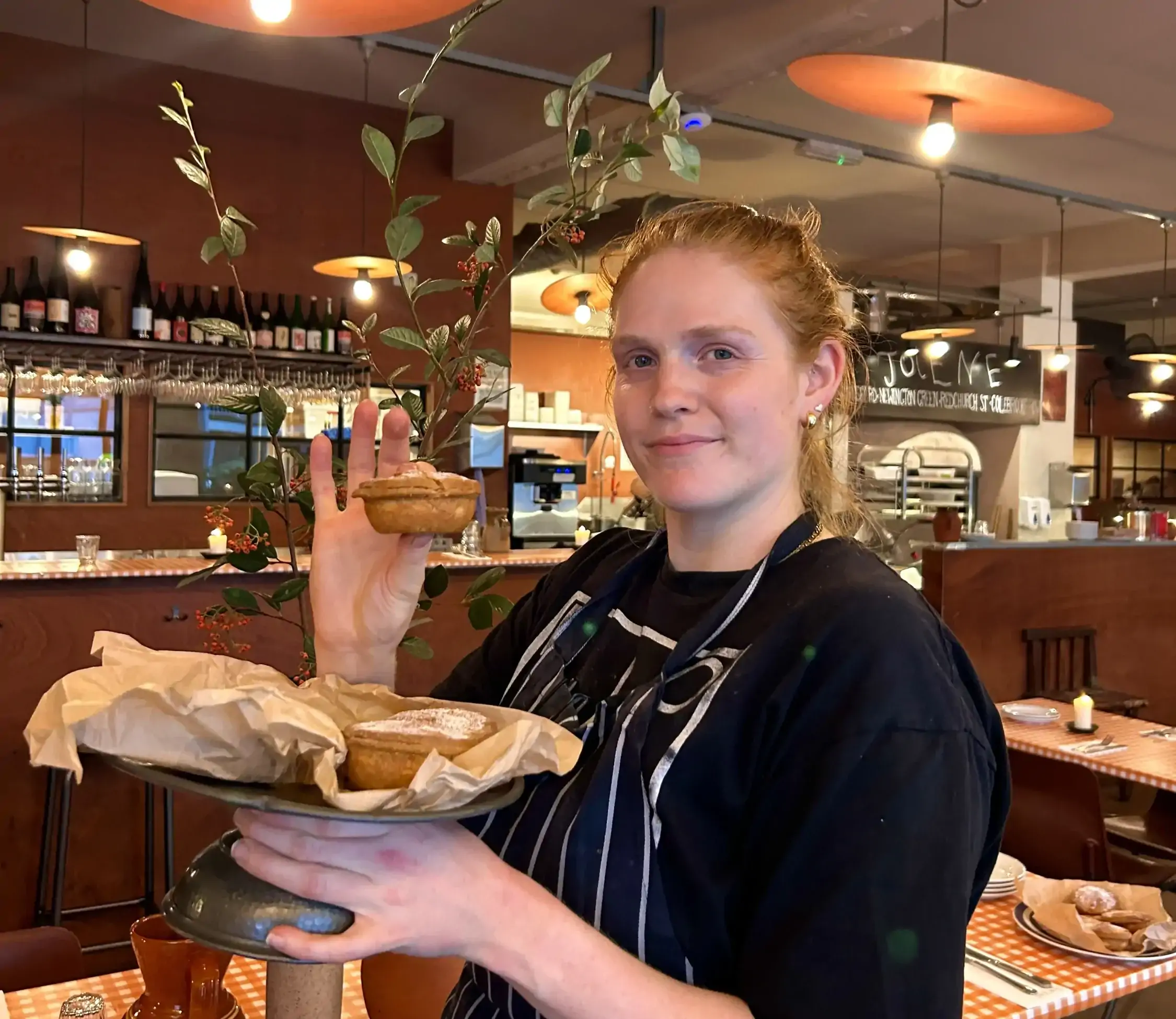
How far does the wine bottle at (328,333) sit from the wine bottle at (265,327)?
31 cm

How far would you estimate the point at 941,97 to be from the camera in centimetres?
377

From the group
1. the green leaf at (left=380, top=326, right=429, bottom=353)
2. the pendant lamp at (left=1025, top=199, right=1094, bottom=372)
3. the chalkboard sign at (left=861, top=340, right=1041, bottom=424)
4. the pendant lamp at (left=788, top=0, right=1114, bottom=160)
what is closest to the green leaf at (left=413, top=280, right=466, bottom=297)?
the green leaf at (left=380, top=326, right=429, bottom=353)

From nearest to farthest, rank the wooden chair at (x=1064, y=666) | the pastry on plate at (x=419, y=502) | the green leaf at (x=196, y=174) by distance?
the pastry on plate at (x=419, y=502) < the green leaf at (x=196, y=174) < the wooden chair at (x=1064, y=666)

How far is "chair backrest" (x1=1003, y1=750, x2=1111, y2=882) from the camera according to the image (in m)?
2.93

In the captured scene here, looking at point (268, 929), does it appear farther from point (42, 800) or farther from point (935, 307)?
point (935, 307)

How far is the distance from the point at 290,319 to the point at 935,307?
6214 mm

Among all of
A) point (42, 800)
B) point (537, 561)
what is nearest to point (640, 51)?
point (537, 561)

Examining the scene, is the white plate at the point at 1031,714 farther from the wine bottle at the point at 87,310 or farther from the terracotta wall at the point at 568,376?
the terracotta wall at the point at 568,376

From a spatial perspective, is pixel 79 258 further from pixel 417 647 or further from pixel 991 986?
pixel 991 986

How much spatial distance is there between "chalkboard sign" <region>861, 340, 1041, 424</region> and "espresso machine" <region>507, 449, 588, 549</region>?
289 centimetres

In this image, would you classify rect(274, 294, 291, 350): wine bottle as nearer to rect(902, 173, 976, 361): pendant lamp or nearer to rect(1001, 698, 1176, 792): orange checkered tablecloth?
rect(902, 173, 976, 361): pendant lamp

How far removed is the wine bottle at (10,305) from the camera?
5.76 meters

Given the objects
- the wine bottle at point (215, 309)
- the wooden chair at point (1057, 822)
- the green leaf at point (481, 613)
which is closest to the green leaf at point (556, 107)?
the green leaf at point (481, 613)

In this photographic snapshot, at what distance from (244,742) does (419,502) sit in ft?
1.25
